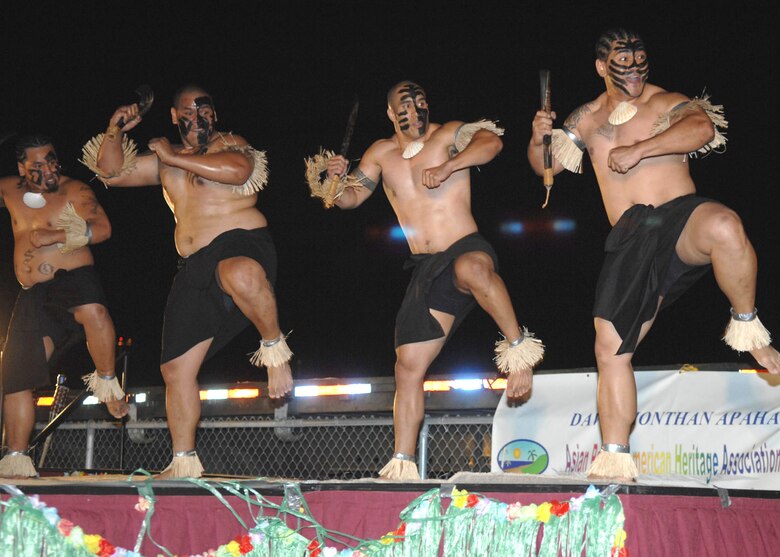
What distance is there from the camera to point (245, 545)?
3277 mm

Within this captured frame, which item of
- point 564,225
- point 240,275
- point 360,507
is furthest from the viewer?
point 564,225

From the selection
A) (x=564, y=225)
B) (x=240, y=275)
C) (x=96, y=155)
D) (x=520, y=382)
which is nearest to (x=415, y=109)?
(x=240, y=275)

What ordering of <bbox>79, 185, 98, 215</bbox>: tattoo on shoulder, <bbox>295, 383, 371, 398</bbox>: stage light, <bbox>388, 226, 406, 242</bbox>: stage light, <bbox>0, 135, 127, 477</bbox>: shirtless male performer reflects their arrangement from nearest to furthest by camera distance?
<bbox>0, 135, 127, 477</bbox>: shirtless male performer → <bbox>79, 185, 98, 215</bbox>: tattoo on shoulder → <bbox>295, 383, 371, 398</bbox>: stage light → <bbox>388, 226, 406, 242</bbox>: stage light

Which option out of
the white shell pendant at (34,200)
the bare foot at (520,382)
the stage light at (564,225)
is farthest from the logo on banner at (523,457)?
the stage light at (564,225)

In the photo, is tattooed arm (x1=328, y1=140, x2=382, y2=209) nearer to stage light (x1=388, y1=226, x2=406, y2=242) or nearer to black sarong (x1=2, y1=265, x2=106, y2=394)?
black sarong (x1=2, y1=265, x2=106, y2=394)

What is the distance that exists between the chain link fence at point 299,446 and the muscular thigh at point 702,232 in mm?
1986

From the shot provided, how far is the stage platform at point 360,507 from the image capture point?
2.90 m

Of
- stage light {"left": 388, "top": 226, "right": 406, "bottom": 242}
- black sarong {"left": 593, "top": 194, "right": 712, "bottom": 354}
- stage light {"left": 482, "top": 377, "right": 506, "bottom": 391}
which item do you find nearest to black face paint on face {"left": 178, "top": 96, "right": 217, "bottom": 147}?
black sarong {"left": 593, "top": 194, "right": 712, "bottom": 354}

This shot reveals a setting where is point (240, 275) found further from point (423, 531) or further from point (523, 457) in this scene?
point (523, 457)

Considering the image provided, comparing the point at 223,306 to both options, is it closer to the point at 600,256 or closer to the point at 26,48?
the point at 26,48

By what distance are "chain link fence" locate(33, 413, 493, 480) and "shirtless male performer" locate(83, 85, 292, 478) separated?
3.96ft

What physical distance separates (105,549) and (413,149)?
236 cm

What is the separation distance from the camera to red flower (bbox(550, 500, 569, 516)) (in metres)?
2.90

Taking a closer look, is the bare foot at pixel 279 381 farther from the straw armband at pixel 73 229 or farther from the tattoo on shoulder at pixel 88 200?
the tattoo on shoulder at pixel 88 200
